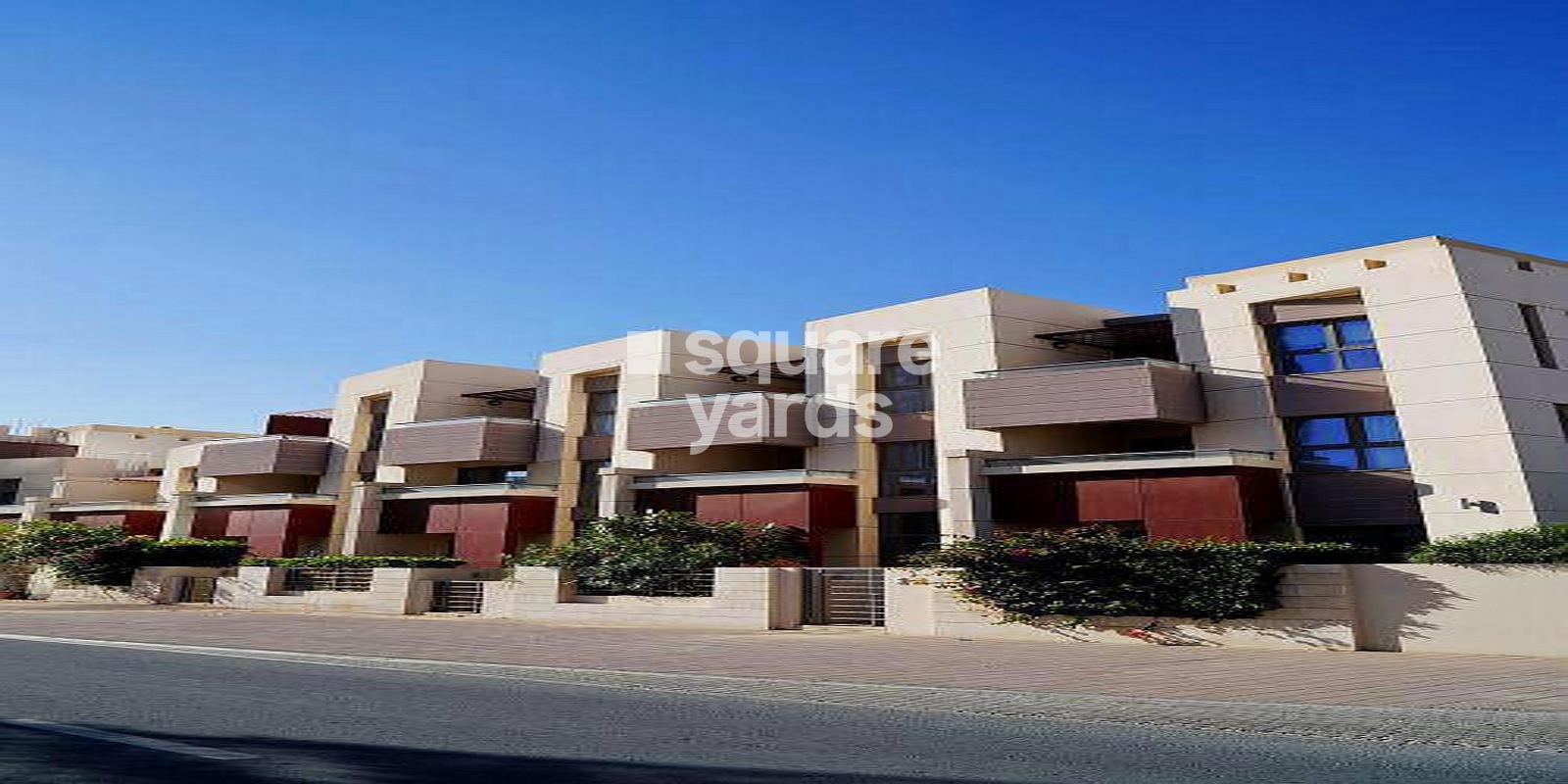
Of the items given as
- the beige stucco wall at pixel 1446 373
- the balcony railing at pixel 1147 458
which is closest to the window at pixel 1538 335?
the beige stucco wall at pixel 1446 373

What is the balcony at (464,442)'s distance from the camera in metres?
32.9

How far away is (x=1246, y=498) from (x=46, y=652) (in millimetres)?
26027

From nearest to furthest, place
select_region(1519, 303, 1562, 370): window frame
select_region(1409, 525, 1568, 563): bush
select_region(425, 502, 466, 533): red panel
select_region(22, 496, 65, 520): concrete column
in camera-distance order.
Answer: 1. select_region(1409, 525, 1568, 563): bush
2. select_region(1519, 303, 1562, 370): window frame
3. select_region(425, 502, 466, 533): red panel
4. select_region(22, 496, 65, 520): concrete column

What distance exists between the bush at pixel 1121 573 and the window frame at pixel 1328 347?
7.24m

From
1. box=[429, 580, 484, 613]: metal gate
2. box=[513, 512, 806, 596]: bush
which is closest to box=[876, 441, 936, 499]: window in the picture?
box=[513, 512, 806, 596]: bush

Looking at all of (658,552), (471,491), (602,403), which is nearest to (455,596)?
(471,491)

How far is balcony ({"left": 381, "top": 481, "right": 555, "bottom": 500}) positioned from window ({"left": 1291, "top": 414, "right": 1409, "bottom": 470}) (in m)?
25.1

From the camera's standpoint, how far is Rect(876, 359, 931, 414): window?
28.0m

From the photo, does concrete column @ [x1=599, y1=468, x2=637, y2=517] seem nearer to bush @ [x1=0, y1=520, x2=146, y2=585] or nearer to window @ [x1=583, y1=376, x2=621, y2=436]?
window @ [x1=583, y1=376, x2=621, y2=436]

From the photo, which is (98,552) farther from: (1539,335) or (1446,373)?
(1539,335)

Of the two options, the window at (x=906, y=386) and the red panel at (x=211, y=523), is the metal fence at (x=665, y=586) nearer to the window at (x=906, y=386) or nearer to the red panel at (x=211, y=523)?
the window at (x=906, y=386)

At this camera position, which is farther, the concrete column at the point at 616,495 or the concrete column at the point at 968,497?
the concrete column at the point at 616,495

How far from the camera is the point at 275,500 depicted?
3656 cm

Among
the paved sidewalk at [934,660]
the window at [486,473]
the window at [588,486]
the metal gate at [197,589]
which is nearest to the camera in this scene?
the paved sidewalk at [934,660]
